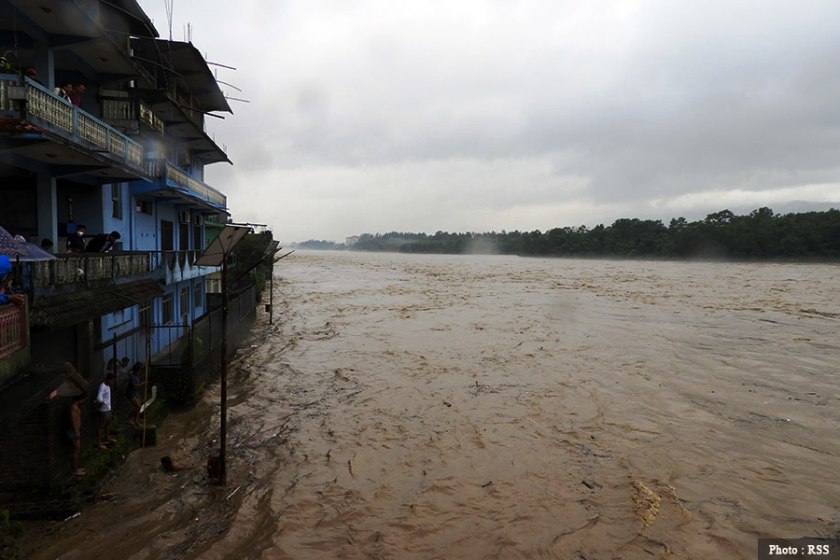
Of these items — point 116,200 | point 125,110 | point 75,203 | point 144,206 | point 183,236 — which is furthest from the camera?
point 183,236

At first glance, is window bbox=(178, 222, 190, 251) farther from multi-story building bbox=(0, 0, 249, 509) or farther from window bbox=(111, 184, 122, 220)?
window bbox=(111, 184, 122, 220)

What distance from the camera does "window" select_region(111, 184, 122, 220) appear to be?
14703mm

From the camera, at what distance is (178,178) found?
57.5ft

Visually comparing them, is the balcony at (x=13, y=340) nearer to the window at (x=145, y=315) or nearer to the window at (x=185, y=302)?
the window at (x=145, y=315)

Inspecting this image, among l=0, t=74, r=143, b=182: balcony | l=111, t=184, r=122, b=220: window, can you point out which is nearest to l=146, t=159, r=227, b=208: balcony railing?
l=111, t=184, r=122, b=220: window

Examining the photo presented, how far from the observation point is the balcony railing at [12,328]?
5.78 meters

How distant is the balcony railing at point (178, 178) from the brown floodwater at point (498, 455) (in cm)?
688

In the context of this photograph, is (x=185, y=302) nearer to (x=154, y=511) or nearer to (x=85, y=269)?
(x=85, y=269)

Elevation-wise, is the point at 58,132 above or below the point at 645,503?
above

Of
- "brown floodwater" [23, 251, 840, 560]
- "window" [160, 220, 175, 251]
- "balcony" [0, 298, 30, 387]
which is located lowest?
"brown floodwater" [23, 251, 840, 560]

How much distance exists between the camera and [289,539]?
7828 millimetres

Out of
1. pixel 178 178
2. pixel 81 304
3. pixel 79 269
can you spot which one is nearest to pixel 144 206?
pixel 178 178

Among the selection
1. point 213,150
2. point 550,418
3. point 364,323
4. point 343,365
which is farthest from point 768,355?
point 213,150

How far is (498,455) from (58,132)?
35.7 feet
